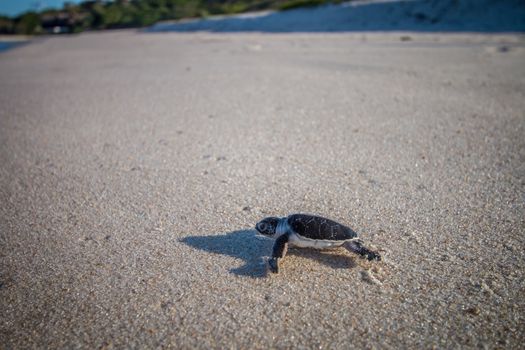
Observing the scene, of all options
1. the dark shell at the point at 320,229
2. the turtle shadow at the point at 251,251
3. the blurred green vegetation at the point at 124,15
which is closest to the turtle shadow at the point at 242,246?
the turtle shadow at the point at 251,251

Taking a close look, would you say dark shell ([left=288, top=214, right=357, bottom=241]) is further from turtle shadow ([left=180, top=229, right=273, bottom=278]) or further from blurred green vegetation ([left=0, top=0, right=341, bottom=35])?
blurred green vegetation ([left=0, top=0, right=341, bottom=35])

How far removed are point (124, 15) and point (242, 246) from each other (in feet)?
115

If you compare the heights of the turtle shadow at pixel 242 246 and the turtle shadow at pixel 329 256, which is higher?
the turtle shadow at pixel 242 246

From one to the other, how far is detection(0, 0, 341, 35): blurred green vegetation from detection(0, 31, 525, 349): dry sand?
976 inches

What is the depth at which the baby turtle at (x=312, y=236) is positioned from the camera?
1.64 m

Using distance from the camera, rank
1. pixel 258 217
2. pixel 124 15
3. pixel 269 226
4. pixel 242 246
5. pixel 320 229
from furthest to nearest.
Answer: pixel 124 15, pixel 258 217, pixel 242 246, pixel 269 226, pixel 320 229

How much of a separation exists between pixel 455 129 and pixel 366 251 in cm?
248

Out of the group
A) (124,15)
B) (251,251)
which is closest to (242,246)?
(251,251)

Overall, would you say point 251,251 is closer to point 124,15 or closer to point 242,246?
point 242,246

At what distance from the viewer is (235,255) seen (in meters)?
1.80

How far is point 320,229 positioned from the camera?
1641mm

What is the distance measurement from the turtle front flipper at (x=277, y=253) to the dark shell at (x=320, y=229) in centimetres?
9

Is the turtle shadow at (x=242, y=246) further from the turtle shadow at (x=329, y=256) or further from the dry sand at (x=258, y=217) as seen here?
the turtle shadow at (x=329, y=256)

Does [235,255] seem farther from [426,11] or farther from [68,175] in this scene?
[426,11]
